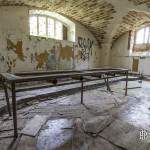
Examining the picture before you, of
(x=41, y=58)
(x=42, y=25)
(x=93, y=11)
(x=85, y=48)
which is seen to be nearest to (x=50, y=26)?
(x=42, y=25)

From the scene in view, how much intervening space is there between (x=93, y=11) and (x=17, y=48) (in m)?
3.40

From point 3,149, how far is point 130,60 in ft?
27.7

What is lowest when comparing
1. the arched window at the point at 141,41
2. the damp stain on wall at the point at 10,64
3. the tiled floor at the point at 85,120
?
the tiled floor at the point at 85,120

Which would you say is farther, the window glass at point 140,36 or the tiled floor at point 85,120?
the window glass at point 140,36

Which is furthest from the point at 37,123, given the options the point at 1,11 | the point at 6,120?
the point at 1,11

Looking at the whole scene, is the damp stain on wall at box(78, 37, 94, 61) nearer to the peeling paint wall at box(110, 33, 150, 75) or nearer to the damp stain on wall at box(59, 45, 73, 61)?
the damp stain on wall at box(59, 45, 73, 61)

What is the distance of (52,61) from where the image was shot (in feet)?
21.9

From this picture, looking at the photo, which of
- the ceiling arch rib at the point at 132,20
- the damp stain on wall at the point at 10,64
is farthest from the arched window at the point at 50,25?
the ceiling arch rib at the point at 132,20

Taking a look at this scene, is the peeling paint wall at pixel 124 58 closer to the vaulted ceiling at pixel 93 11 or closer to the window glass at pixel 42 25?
the vaulted ceiling at pixel 93 11

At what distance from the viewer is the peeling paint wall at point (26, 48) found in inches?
205

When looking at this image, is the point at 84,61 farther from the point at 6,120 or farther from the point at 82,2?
the point at 6,120

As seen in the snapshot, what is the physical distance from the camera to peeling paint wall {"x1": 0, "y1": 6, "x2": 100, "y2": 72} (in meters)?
5.21

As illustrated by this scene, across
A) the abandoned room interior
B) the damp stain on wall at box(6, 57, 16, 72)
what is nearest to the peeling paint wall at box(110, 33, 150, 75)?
the abandoned room interior

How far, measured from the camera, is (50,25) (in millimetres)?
7000
